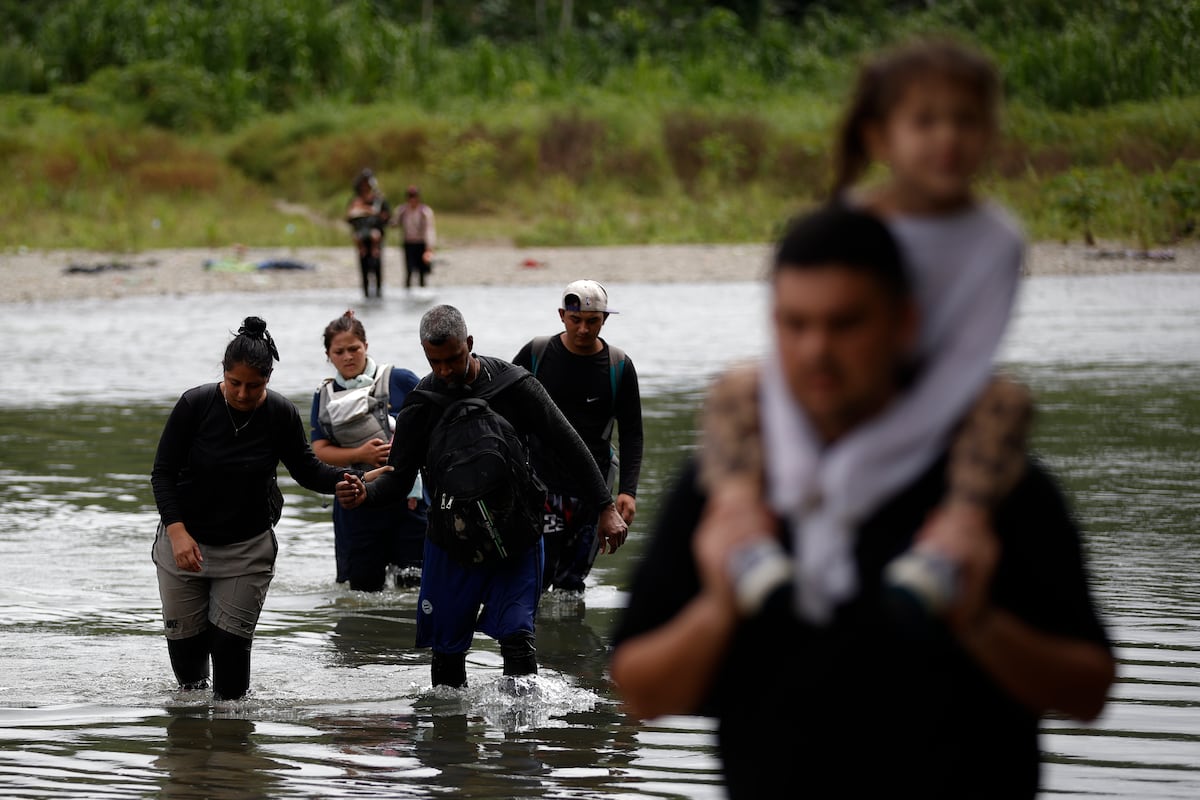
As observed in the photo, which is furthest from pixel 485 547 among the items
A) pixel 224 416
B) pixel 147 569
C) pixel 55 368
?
pixel 55 368

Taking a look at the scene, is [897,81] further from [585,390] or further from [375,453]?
[585,390]

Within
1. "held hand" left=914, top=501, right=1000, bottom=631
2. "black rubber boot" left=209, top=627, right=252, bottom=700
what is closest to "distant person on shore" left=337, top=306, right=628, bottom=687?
"black rubber boot" left=209, top=627, right=252, bottom=700

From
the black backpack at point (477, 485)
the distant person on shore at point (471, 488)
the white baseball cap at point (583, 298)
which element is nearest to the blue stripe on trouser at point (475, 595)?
the distant person on shore at point (471, 488)

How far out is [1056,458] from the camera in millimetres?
12898

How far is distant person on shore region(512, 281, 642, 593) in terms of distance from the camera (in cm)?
846

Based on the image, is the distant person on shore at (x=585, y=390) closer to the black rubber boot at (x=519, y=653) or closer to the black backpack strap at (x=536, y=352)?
the black backpack strap at (x=536, y=352)

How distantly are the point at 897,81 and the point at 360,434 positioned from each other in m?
6.80

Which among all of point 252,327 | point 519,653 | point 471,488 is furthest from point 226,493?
point 519,653

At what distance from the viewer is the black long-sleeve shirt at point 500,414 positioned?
6.87m

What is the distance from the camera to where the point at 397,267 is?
33750 mm

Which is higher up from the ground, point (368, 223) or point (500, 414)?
point (368, 223)

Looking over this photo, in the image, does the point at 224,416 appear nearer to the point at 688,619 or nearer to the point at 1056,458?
the point at 688,619

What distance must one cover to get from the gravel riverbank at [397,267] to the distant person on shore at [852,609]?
89.5 ft

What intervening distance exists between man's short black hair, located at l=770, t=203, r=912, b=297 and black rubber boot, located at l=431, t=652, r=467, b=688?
5084 millimetres
